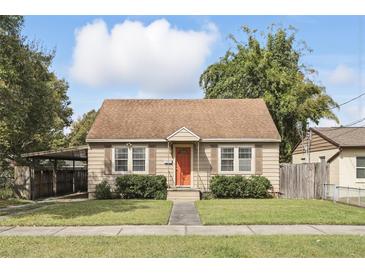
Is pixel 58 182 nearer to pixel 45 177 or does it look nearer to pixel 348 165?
pixel 45 177

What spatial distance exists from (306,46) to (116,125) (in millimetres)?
19183

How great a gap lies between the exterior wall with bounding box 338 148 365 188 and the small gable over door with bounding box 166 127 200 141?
7.46m

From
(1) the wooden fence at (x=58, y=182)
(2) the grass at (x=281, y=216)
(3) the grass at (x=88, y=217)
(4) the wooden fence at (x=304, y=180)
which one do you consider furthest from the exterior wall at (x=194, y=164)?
(3) the grass at (x=88, y=217)

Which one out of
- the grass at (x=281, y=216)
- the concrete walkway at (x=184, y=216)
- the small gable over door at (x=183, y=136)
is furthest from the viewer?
the small gable over door at (x=183, y=136)

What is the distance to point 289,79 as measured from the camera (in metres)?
32.8

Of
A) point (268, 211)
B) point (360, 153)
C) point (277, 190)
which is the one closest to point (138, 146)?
point (277, 190)

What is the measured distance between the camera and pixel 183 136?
21.5 metres

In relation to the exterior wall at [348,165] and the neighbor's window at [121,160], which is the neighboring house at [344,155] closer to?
the exterior wall at [348,165]

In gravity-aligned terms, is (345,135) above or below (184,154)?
above

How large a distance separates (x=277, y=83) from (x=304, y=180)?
13144mm

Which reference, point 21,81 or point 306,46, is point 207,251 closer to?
point 21,81

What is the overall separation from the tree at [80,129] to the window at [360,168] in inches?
1193

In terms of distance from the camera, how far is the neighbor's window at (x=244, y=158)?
22.2 metres

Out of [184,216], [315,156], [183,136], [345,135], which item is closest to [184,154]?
[183,136]
